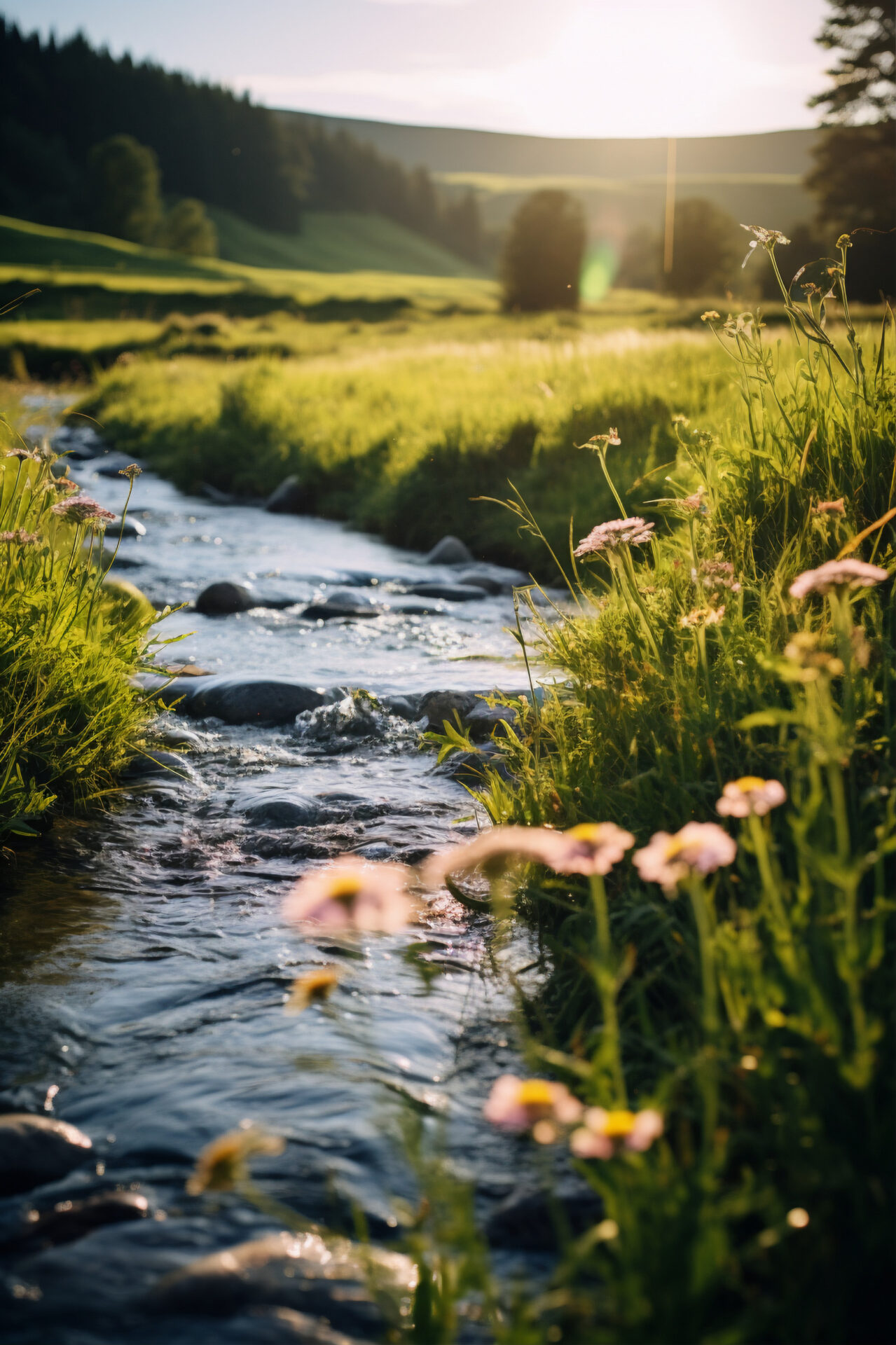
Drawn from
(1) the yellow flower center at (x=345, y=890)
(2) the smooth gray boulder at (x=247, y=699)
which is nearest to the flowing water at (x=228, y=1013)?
(2) the smooth gray boulder at (x=247, y=699)

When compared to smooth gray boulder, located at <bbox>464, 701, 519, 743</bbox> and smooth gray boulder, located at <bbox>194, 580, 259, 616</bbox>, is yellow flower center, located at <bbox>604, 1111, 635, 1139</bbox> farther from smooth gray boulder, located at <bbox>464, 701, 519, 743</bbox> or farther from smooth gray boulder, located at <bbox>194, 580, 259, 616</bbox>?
smooth gray boulder, located at <bbox>194, 580, 259, 616</bbox>

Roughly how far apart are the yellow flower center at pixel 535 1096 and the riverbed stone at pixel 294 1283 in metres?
0.68

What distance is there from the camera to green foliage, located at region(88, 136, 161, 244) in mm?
76938

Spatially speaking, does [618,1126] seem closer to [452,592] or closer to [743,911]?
[743,911]

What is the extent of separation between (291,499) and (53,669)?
339 inches

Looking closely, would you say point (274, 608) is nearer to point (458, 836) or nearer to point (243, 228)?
point (458, 836)

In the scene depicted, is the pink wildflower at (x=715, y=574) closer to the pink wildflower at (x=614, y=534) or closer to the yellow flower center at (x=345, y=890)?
the pink wildflower at (x=614, y=534)

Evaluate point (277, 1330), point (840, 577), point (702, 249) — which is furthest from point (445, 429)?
point (702, 249)

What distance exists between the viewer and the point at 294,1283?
67.8 inches

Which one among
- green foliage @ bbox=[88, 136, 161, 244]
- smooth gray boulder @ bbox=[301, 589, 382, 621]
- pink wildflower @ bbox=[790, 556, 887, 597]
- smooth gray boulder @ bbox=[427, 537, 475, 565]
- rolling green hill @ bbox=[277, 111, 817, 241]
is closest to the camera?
pink wildflower @ bbox=[790, 556, 887, 597]

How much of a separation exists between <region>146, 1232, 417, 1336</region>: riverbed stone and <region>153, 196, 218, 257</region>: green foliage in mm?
86986

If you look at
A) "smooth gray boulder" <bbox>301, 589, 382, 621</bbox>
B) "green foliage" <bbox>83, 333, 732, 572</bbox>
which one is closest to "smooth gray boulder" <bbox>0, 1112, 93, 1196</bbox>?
"green foliage" <bbox>83, 333, 732, 572</bbox>

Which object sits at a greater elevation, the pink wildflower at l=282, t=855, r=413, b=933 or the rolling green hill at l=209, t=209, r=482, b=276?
the rolling green hill at l=209, t=209, r=482, b=276

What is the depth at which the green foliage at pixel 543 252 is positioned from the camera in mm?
48969
